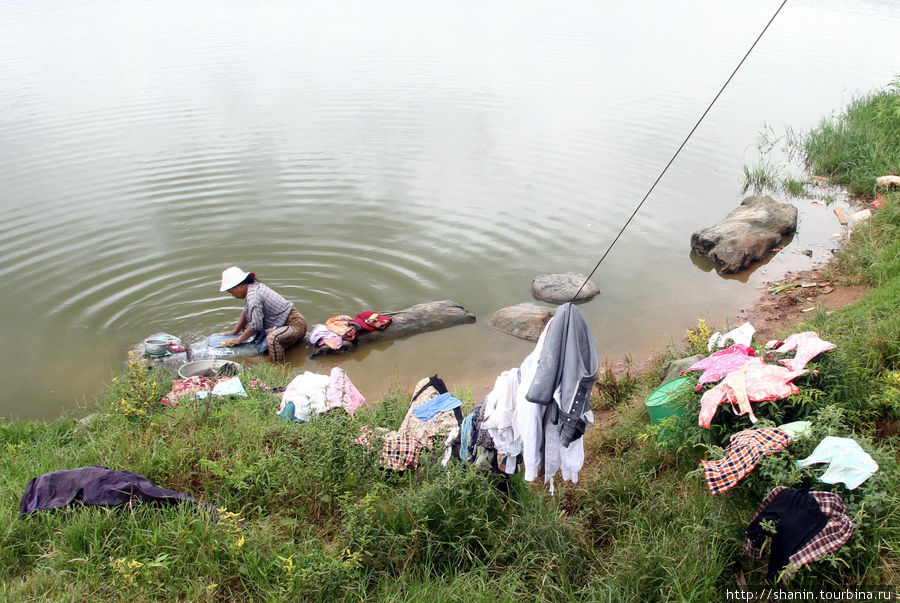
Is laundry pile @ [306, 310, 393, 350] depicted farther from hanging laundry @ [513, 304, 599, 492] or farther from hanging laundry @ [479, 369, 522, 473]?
hanging laundry @ [513, 304, 599, 492]

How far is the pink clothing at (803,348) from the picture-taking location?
13.2ft

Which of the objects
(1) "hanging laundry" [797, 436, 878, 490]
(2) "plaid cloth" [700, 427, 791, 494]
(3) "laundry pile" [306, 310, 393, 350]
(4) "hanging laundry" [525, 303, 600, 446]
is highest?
(4) "hanging laundry" [525, 303, 600, 446]

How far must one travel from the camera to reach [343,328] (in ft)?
24.4

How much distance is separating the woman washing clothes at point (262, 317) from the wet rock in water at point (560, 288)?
3.09 metres

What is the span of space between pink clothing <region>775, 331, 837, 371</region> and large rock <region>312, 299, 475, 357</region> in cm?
419

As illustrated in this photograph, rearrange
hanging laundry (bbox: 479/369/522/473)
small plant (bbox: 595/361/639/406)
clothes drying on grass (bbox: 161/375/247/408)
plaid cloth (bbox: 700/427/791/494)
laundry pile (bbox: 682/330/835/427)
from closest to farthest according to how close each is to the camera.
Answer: plaid cloth (bbox: 700/427/791/494), hanging laundry (bbox: 479/369/522/473), laundry pile (bbox: 682/330/835/427), clothes drying on grass (bbox: 161/375/247/408), small plant (bbox: 595/361/639/406)

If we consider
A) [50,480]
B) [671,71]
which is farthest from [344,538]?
[671,71]

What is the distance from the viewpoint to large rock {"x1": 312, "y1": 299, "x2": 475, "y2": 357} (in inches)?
300

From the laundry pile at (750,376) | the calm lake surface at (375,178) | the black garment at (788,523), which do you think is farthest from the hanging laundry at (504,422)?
the calm lake surface at (375,178)

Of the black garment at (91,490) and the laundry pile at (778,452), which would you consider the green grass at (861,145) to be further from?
the black garment at (91,490)

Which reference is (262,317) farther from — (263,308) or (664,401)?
(664,401)

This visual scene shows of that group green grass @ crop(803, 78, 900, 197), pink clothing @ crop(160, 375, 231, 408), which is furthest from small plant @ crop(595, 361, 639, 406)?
green grass @ crop(803, 78, 900, 197)

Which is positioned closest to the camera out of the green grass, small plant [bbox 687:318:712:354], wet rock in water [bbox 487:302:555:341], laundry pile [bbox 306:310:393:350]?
small plant [bbox 687:318:712:354]

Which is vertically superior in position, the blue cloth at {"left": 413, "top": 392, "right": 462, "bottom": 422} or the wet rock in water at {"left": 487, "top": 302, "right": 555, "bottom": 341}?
the blue cloth at {"left": 413, "top": 392, "right": 462, "bottom": 422}
